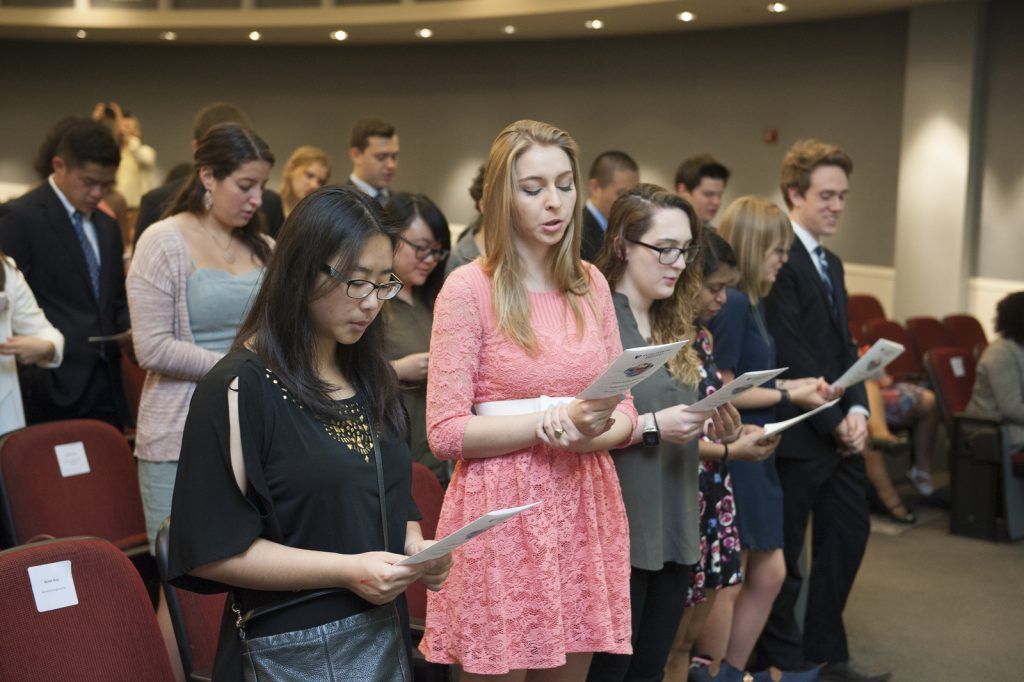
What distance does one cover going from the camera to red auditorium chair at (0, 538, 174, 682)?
199 cm

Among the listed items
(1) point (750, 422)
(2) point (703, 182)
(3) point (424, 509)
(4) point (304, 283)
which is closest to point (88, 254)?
(3) point (424, 509)

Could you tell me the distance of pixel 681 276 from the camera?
116 inches

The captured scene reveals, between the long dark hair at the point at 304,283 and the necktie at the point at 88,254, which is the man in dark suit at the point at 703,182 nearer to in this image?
the necktie at the point at 88,254

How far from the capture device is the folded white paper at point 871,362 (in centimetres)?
325

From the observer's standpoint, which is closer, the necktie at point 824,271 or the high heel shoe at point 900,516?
the necktie at point 824,271

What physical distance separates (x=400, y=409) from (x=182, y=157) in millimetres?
12849

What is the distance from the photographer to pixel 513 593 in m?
2.23

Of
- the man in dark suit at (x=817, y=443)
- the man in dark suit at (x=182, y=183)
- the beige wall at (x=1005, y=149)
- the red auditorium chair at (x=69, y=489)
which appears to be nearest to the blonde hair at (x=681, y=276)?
the man in dark suit at (x=817, y=443)

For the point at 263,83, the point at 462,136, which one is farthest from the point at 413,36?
the point at 263,83

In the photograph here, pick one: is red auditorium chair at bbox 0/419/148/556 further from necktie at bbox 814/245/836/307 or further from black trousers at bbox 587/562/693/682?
necktie at bbox 814/245/836/307

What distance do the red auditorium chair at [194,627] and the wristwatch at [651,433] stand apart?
3.45ft

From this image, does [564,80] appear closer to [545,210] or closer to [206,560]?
[545,210]

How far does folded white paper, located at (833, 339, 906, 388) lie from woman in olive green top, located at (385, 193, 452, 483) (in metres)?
1.28

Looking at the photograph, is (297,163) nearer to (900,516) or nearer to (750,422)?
(750,422)
